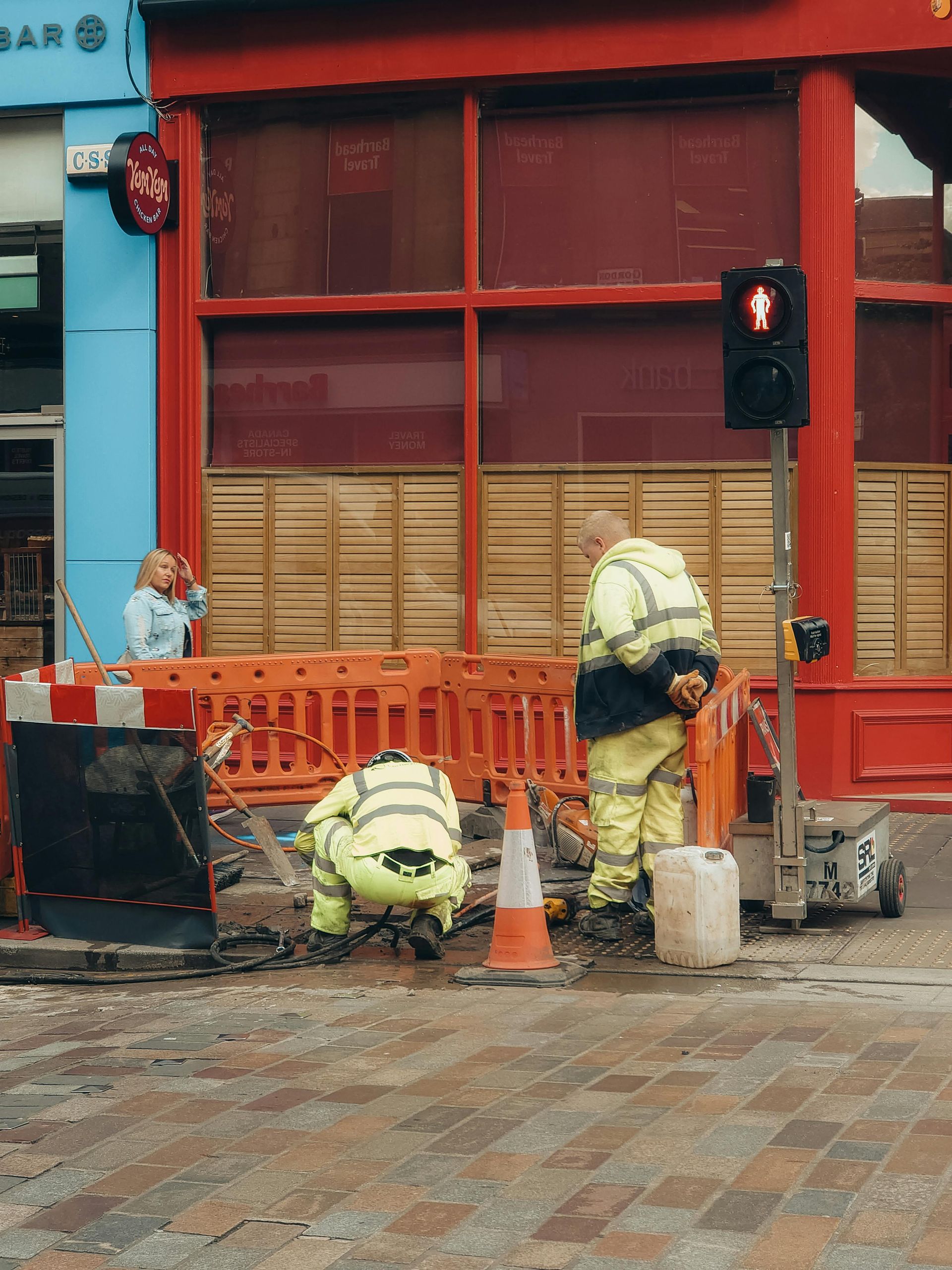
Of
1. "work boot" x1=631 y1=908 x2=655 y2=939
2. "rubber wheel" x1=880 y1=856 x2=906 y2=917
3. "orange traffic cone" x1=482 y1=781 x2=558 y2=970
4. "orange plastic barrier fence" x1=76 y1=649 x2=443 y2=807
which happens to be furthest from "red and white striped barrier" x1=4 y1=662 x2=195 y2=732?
"rubber wheel" x1=880 y1=856 x2=906 y2=917

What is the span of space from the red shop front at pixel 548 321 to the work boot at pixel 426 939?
431cm

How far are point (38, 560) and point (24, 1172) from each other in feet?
27.4

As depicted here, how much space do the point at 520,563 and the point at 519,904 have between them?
15.8 ft

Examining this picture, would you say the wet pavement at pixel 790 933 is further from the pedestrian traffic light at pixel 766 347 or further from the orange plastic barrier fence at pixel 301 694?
the pedestrian traffic light at pixel 766 347

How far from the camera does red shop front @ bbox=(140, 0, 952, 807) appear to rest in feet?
36.1

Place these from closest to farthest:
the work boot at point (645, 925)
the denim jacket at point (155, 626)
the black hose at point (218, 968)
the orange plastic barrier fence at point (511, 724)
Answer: the black hose at point (218, 968)
the work boot at point (645, 925)
the orange plastic barrier fence at point (511, 724)
the denim jacket at point (155, 626)

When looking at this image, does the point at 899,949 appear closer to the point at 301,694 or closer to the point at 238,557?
the point at 301,694

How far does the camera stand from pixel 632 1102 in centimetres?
504

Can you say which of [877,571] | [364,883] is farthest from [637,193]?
[364,883]

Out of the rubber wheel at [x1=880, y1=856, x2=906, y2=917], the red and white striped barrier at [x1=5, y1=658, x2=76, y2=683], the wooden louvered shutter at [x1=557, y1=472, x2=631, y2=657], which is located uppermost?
the wooden louvered shutter at [x1=557, y1=472, x2=631, y2=657]

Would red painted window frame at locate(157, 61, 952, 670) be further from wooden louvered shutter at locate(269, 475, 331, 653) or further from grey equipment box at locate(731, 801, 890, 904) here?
grey equipment box at locate(731, 801, 890, 904)

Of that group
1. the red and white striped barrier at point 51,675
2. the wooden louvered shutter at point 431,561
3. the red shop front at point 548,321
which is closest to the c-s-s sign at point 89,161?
the red shop front at point 548,321

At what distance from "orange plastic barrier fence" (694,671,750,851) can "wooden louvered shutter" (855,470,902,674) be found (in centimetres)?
242

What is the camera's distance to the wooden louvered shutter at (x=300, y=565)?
39.0 ft
